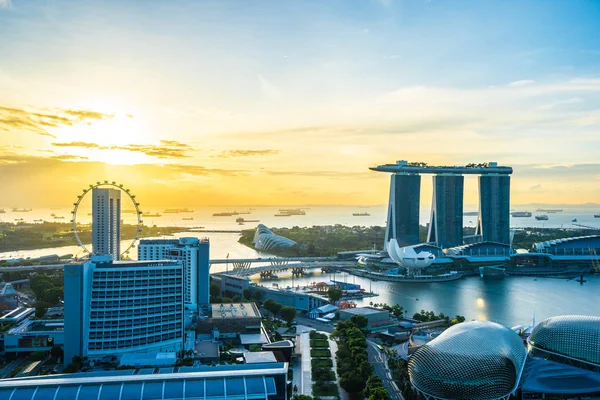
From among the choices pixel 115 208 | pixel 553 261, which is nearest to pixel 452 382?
pixel 115 208

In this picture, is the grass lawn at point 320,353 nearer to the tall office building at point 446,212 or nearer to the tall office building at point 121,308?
the tall office building at point 121,308

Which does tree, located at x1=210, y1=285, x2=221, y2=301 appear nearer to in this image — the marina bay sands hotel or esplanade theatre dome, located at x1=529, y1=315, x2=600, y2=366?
esplanade theatre dome, located at x1=529, y1=315, x2=600, y2=366

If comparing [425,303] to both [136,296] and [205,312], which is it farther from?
[136,296]

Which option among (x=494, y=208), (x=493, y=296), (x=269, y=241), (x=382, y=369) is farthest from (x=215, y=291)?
(x=494, y=208)

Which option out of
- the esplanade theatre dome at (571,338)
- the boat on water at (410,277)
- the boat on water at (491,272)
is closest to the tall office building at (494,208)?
the boat on water at (491,272)

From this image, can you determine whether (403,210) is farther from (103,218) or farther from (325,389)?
(325,389)

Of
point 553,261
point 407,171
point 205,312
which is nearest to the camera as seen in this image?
point 205,312
